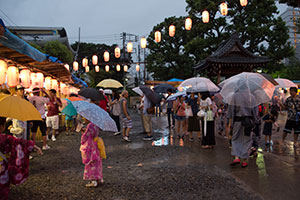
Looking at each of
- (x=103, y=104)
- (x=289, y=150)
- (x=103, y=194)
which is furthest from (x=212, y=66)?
(x=103, y=194)

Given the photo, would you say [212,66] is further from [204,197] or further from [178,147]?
[204,197]

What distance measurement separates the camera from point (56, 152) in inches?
280

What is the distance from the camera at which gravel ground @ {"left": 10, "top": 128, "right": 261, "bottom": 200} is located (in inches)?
155

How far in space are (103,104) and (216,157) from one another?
635 cm

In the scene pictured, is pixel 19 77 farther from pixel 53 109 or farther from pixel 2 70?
pixel 53 109

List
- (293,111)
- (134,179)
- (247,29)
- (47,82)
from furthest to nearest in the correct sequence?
(247,29)
(47,82)
(293,111)
(134,179)

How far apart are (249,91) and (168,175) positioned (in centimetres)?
268

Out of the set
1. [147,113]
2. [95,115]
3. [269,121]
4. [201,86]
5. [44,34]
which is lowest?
[269,121]

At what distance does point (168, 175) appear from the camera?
4.91 metres

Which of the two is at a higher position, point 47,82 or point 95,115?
point 47,82

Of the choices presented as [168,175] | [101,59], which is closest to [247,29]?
[168,175]

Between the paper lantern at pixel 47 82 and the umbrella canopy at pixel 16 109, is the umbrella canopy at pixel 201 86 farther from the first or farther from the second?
the paper lantern at pixel 47 82

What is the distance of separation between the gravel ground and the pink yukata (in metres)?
0.27

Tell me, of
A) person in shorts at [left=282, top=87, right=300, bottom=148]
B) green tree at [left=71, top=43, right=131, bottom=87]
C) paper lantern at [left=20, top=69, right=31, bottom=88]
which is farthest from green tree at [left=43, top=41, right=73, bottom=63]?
person in shorts at [left=282, top=87, right=300, bottom=148]
